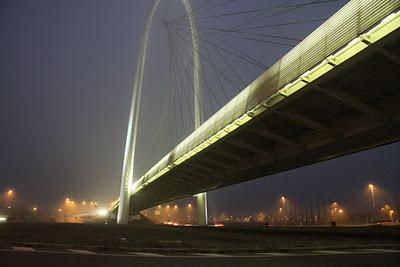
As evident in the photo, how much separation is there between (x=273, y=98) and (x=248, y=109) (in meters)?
2.26

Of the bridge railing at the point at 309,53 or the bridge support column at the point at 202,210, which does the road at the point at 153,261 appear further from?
the bridge support column at the point at 202,210

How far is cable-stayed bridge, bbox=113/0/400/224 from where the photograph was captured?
12555 mm

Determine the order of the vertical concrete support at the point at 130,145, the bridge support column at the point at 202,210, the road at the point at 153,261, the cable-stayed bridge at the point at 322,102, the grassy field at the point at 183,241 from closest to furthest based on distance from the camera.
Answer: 1. the road at the point at 153,261
2. the grassy field at the point at 183,241
3. the cable-stayed bridge at the point at 322,102
4. the vertical concrete support at the point at 130,145
5. the bridge support column at the point at 202,210

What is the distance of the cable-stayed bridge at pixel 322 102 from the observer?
1255 centimetres

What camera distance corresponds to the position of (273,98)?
57.4 feet

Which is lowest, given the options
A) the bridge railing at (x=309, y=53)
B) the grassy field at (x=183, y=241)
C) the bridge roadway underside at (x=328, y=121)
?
the grassy field at (x=183, y=241)

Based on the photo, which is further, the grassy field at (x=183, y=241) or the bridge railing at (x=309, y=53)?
the bridge railing at (x=309, y=53)

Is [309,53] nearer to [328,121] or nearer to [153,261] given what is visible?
[328,121]

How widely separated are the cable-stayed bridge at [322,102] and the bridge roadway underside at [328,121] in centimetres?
4

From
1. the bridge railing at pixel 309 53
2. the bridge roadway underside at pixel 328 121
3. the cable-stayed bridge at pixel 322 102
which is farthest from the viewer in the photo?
the bridge roadway underside at pixel 328 121

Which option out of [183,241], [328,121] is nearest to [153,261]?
[183,241]

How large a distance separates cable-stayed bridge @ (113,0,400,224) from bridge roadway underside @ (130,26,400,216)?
1.6 inches

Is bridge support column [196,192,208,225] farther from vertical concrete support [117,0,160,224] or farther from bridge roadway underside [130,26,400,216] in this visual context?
bridge roadway underside [130,26,400,216]

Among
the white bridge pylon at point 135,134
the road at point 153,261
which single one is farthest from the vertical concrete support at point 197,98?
the road at point 153,261
